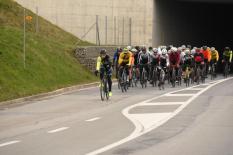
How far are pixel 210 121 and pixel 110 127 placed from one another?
247 cm

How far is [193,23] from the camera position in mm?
55594

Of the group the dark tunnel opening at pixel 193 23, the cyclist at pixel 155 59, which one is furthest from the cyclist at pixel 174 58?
the dark tunnel opening at pixel 193 23

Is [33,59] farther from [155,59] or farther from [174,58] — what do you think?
[174,58]

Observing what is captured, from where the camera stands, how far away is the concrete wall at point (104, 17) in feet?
143

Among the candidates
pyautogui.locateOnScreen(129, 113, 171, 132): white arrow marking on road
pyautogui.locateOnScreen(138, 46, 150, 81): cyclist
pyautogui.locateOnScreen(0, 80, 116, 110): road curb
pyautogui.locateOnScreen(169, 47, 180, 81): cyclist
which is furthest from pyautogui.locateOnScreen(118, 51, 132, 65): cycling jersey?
pyautogui.locateOnScreen(129, 113, 171, 132): white arrow marking on road

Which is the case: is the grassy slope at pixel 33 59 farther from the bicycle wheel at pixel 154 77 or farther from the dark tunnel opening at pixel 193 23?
the dark tunnel opening at pixel 193 23

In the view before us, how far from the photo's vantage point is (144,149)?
1182cm

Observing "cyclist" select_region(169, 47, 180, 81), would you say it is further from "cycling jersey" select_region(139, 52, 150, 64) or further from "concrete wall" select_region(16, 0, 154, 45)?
"concrete wall" select_region(16, 0, 154, 45)

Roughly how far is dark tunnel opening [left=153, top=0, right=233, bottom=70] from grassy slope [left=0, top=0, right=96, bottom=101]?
653 cm

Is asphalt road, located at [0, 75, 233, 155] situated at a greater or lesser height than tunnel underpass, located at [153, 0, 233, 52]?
lesser

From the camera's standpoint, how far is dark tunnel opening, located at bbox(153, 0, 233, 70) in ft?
151

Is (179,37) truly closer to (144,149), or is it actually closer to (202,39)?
(202,39)

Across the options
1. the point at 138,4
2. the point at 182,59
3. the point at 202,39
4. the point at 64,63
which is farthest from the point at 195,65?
the point at 202,39

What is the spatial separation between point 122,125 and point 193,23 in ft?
134
